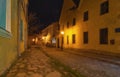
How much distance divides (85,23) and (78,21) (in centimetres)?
300

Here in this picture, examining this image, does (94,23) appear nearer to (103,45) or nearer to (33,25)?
(103,45)

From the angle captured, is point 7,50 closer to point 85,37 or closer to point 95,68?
point 95,68

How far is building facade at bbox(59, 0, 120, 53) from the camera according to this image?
56.9 feet

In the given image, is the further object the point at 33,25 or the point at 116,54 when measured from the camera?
the point at 33,25

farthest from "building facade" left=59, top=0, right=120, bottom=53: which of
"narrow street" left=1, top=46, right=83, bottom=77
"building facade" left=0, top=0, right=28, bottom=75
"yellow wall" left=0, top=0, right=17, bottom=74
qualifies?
"yellow wall" left=0, top=0, right=17, bottom=74

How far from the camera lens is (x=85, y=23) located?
24.3 metres

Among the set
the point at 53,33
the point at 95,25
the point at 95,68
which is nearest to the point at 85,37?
the point at 95,25

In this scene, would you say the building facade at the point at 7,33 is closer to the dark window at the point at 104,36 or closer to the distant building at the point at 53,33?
the dark window at the point at 104,36

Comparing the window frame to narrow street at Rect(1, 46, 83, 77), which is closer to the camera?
narrow street at Rect(1, 46, 83, 77)

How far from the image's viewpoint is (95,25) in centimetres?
2108

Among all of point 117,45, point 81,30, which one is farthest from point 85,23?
point 117,45

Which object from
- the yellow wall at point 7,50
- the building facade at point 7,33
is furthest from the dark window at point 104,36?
the yellow wall at point 7,50

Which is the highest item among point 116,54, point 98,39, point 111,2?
point 111,2

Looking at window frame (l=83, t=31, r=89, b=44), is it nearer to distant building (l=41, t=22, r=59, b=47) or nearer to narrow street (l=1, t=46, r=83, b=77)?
narrow street (l=1, t=46, r=83, b=77)
